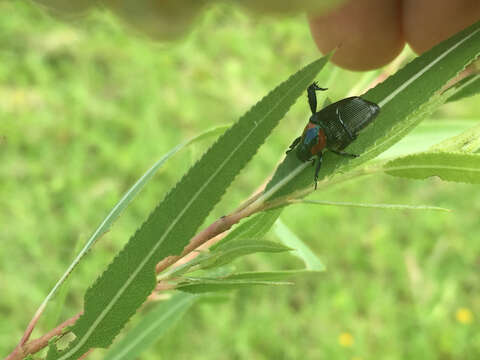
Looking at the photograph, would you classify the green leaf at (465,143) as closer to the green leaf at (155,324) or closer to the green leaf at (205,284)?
the green leaf at (205,284)

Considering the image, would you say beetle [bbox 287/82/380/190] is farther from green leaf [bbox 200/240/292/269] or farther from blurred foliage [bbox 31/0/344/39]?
blurred foliage [bbox 31/0/344/39]

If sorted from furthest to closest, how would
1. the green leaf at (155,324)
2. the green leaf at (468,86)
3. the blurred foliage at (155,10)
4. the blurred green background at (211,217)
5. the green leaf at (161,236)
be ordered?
1. the blurred green background at (211,217)
2. the green leaf at (155,324)
3. the green leaf at (468,86)
4. the green leaf at (161,236)
5. the blurred foliage at (155,10)

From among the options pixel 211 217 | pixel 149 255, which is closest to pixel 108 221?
pixel 149 255

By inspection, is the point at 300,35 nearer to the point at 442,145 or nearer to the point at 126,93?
the point at 126,93

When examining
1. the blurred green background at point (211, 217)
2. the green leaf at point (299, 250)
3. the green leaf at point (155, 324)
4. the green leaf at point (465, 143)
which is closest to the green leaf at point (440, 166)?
the green leaf at point (465, 143)

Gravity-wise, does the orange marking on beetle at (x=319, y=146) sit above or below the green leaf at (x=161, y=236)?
above

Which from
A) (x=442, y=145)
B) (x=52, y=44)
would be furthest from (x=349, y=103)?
(x=52, y=44)

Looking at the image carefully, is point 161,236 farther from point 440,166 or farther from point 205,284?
point 440,166
